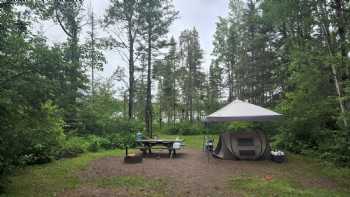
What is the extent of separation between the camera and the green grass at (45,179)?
455 cm

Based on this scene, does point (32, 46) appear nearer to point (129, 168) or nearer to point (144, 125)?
point (129, 168)

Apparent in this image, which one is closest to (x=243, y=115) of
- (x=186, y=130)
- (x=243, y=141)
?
(x=243, y=141)

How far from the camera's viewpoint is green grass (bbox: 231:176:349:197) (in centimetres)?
439

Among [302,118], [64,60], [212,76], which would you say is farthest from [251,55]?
[64,60]

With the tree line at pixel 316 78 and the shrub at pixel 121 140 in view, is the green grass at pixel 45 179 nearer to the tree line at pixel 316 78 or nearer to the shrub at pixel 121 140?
the shrub at pixel 121 140

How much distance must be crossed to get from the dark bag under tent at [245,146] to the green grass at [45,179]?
458 cm

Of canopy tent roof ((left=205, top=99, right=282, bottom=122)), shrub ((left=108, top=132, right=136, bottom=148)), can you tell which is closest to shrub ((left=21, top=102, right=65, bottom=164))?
shrub ((left=108, top=132, right=136, bottom=148))

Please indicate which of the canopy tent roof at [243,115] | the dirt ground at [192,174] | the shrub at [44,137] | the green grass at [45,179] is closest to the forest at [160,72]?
the shrub at [44,137]

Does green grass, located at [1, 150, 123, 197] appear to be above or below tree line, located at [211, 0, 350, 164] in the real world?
below

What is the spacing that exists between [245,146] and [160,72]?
1161 centimetres

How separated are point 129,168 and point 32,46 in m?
3.91

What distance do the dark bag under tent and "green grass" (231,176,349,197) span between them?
2.85 meters

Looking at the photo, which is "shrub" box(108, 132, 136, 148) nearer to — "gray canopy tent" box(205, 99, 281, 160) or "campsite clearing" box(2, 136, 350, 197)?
"campsite clearing" box(2, 136, 350, 197)

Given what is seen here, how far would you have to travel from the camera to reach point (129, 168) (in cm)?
683
